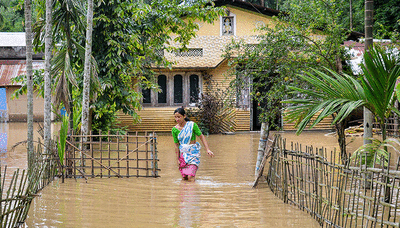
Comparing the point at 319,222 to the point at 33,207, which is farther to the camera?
the point at 33,207

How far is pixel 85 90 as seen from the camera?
9.07 m

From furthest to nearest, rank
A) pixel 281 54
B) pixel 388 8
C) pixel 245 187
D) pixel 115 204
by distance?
pixel 388 8 → pixel 281 54 → pixel 245 187 → pixel 115 204

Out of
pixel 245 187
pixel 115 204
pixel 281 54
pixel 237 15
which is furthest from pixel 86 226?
pixel 237 15

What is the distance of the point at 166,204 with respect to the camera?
6.39 meters

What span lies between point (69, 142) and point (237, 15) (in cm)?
1320

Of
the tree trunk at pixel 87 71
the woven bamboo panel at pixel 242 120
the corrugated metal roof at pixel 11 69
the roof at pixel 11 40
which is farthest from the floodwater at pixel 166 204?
the roof at pixel 11 40

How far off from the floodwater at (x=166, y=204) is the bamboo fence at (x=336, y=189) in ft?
0.78

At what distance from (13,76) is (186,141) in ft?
63.1

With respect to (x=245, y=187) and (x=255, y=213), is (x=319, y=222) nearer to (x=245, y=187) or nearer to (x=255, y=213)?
(x=255, y=213)

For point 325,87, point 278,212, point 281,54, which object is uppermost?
point 281,54

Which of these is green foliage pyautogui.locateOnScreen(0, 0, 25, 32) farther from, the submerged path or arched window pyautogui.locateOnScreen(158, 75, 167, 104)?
the submerged path

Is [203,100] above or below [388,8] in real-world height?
below

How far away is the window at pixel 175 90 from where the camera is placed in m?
19.9

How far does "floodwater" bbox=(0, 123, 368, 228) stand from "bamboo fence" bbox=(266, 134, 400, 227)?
9.3 inches
